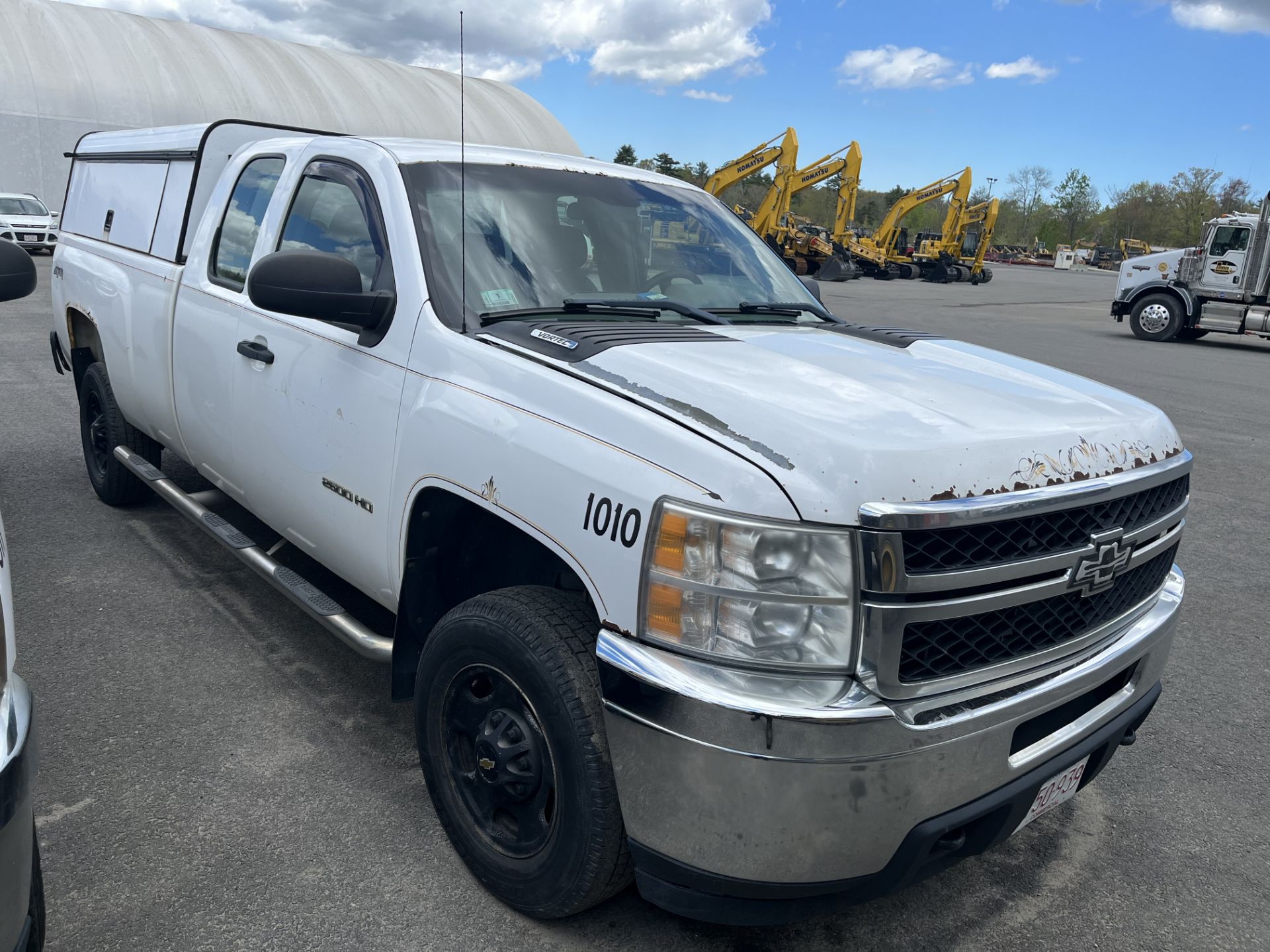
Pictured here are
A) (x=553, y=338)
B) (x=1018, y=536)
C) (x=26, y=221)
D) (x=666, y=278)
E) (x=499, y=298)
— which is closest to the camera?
(x=1018, y=536)

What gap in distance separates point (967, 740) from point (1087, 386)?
52.1 inches

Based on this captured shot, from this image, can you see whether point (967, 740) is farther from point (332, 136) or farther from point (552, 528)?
point (332, 136)

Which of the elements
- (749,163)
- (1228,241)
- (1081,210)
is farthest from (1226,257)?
(1081,210)

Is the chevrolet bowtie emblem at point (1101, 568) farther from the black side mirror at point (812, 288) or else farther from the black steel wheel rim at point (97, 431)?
the black steel wheel rim at point (97, 431)

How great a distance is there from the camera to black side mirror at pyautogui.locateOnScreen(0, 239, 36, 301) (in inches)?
105

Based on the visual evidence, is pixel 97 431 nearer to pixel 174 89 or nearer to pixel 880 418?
pixel 880 418

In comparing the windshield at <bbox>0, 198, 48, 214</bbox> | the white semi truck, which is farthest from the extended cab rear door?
the windshield at <bbox>0, 198, 48, 214</bbox>

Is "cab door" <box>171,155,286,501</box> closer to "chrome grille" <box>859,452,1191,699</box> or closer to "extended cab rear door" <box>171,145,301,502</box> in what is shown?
"extended cab rear door" <box>171,145,301,502</box>

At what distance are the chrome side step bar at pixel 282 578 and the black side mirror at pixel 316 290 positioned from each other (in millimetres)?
955

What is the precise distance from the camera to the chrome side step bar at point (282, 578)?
3.08m

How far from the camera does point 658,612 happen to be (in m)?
2.05

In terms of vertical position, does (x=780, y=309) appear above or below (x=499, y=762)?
above

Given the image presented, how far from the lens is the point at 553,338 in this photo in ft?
8.71

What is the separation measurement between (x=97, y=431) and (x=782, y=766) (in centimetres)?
515
